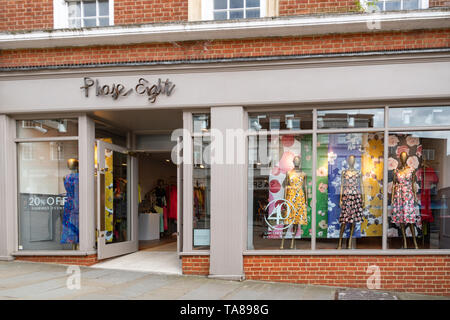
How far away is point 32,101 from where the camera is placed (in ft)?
21.0

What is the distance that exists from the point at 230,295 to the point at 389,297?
8.37 feet

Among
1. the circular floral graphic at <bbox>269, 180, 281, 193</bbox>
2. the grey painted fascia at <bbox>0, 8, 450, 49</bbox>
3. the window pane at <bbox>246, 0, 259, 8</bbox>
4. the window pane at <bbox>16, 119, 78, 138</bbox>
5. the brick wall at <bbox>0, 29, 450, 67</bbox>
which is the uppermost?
the window pane at <bbox>246, 0, 259, 8</bbox>

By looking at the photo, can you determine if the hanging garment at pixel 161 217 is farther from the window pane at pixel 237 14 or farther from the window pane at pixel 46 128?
the window pane at pixel 237 14

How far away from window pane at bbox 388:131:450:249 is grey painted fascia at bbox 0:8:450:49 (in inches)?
75.2

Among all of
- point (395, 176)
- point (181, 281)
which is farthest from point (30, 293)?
point (395, 176)

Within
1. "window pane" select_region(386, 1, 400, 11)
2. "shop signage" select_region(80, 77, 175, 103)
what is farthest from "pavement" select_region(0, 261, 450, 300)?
"window pane" select_region(386, 1, 400, 11)

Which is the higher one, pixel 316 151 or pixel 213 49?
pixel 213 49

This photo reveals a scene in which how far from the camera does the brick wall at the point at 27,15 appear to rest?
6594 millimetres

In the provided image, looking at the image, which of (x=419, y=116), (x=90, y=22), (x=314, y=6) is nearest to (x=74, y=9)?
(x=90, y=22)

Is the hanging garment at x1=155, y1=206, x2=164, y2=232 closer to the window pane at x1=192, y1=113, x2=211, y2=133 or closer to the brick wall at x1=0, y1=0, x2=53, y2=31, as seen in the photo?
the window pane at x1=192, y1=113, x2=211, y2=133

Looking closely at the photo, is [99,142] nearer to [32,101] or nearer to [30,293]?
[32,101]

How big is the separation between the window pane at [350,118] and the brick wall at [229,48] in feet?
3.46

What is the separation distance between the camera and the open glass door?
6.86m

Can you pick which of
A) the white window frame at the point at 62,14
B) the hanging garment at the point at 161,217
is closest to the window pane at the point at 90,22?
the white window frame at the point at 62,14
